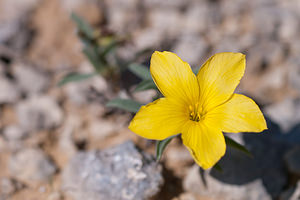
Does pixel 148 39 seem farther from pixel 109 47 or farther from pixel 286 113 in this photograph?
pixel 286 113

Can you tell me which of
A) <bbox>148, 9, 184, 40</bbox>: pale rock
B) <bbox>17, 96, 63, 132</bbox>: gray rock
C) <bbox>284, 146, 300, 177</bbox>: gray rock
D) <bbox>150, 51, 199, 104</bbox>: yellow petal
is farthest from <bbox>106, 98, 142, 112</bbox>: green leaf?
<bbox>148, 9, 184, 40</bbox>: pale rock

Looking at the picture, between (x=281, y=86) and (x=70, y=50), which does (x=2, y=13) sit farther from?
(x=281, y=86)

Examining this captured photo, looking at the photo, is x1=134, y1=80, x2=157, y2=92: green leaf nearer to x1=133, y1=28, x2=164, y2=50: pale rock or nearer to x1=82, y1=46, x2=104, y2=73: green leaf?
x1=82, y1=46, x2=104, y2=73: green leaf

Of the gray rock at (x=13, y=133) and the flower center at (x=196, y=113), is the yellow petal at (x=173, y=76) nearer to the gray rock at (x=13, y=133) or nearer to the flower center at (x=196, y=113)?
the flower center at (x=196, y=113)

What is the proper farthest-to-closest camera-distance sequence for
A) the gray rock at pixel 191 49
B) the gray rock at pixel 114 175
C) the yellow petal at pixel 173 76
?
the gray rock at pixel 191 49 → the gray rock at pixel 114 175 → the yellow petal at pixel 173 76

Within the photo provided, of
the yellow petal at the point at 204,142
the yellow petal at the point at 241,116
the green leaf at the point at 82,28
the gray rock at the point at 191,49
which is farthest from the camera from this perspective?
the gray rock at the point at 191,49

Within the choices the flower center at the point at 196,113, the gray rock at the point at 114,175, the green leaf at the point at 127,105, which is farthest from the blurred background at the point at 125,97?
the flower center at the point at 196,113

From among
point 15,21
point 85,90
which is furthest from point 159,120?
point 15,21
